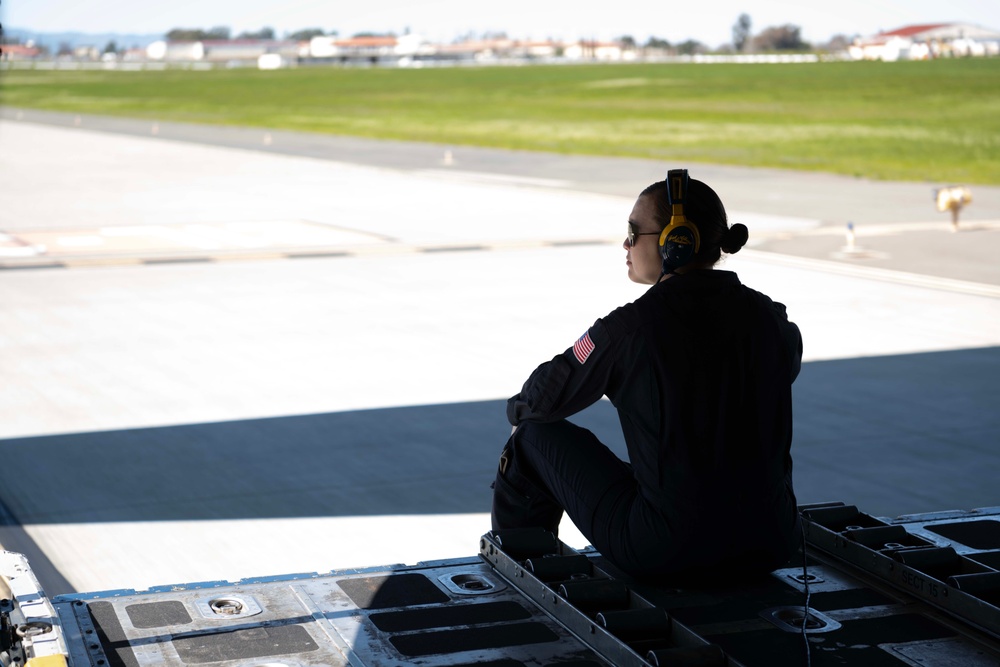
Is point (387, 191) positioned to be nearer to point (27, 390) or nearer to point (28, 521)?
point (27, 390)

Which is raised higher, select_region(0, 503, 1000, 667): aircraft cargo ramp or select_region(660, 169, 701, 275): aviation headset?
select_region(660, 169, 701, 275): aviation headset

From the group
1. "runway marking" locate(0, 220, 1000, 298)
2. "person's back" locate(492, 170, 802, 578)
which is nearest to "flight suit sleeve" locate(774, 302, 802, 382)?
"person's back" locate(492, 170, 802, 578)

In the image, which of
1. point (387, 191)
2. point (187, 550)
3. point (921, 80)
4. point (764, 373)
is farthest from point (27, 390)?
point (921, 80)

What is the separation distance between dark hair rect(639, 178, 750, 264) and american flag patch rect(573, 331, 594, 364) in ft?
1.11

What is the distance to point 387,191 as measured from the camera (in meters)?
20.6

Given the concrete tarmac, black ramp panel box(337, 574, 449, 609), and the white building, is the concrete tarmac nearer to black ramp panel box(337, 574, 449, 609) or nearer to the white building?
black ramp panel box(337, 574, 449, 609)

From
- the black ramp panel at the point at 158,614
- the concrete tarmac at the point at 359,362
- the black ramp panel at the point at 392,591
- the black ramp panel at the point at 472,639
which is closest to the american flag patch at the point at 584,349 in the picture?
the black ramp panel at the point at 472,639

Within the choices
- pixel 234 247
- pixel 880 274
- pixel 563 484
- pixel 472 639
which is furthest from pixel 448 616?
pixel 234 247

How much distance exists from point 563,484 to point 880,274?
8986mm

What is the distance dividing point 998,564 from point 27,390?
5.65 m

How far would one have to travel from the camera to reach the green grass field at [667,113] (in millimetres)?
29922

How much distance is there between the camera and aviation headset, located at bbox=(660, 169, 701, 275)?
3.36 metres

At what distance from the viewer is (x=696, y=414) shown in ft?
10.9

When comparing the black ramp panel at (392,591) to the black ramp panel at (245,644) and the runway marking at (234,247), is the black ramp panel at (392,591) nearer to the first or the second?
the black ramp panel at (245,644)
